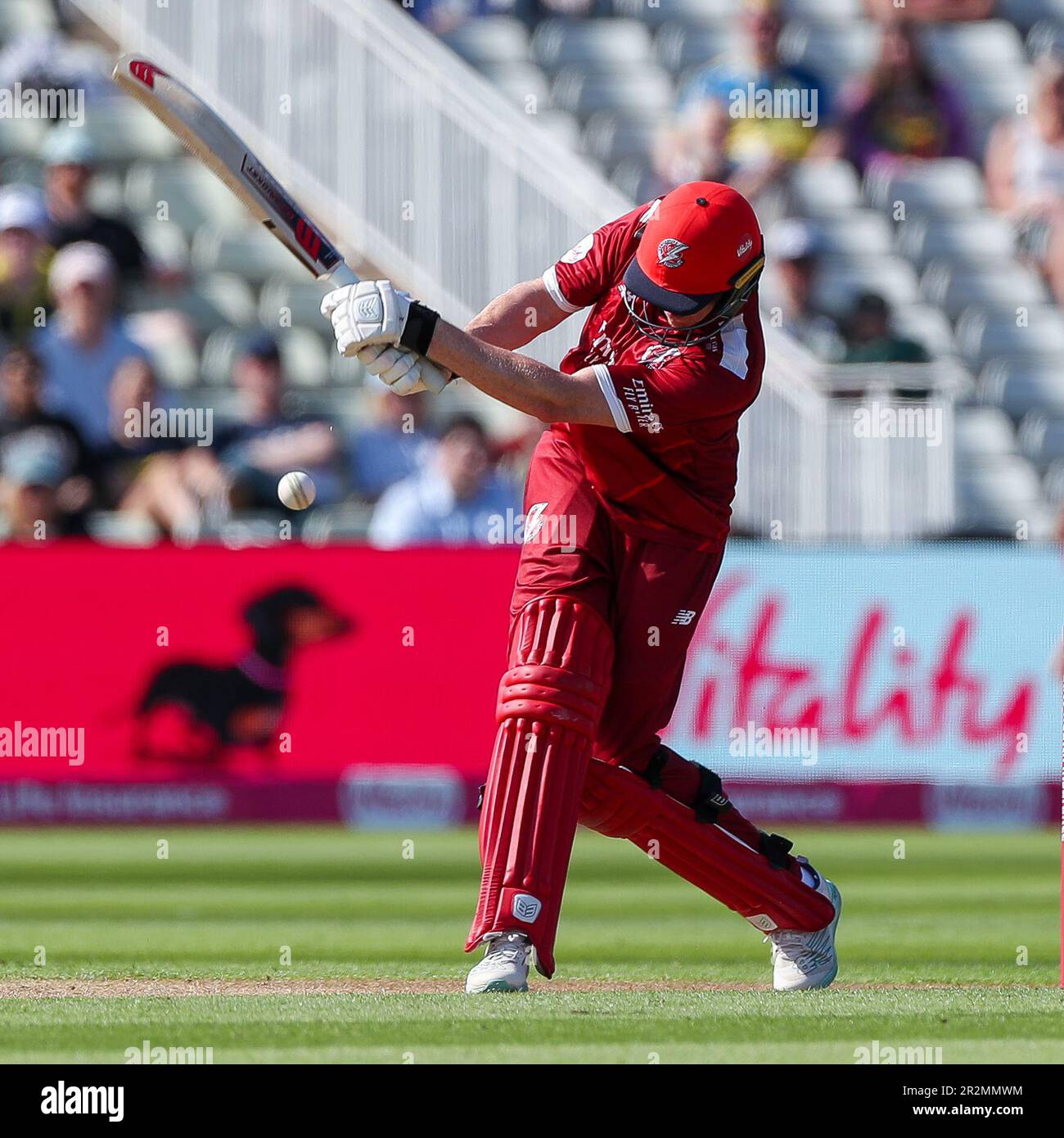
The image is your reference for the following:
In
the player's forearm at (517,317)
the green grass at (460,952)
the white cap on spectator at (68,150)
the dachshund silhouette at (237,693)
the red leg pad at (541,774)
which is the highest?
the white cap on spectator at (68,150)

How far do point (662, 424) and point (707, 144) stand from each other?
10.1 m

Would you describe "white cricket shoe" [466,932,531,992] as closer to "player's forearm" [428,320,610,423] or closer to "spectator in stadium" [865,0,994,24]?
"player's forearm" [428,320,610,423]

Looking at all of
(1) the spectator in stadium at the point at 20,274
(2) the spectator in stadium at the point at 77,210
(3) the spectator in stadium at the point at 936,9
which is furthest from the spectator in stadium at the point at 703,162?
(1) the spectator in stadium at the point at 20,274

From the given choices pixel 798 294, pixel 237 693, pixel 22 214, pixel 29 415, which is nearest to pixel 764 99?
pixel 798 294

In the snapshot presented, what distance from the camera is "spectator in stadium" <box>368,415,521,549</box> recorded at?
12.9 m

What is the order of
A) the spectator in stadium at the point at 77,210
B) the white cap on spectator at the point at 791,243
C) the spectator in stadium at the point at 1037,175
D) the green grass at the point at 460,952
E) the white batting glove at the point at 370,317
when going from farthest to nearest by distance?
the spectator in stadium at the point at 1037,175 < the white cap on spectator at the point at 791,243 < the spectator in stadium at the point at 77,210 < the white batting glove at the point at 370,317 < the green grass at the point at 460,952

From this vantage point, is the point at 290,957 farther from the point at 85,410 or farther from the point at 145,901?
the point at 85,410

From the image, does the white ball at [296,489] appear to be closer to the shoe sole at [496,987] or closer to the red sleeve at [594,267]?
the red sleeve at [594,267]

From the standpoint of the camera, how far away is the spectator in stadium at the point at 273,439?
13.5 m

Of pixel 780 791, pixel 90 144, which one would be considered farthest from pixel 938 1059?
pixel 90 144

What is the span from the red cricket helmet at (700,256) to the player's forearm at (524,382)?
367mm

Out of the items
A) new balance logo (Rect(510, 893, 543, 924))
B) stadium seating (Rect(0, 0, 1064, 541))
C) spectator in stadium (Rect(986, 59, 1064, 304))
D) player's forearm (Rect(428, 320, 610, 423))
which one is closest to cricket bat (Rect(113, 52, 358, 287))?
player's forearm (Rect(428, 320, 610, 423))

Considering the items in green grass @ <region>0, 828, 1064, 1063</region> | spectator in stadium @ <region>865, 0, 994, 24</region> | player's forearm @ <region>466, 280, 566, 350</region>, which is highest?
spectator in stadium @ <region>865, 0, 994, 24</region>

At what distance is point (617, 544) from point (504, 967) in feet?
4.27
